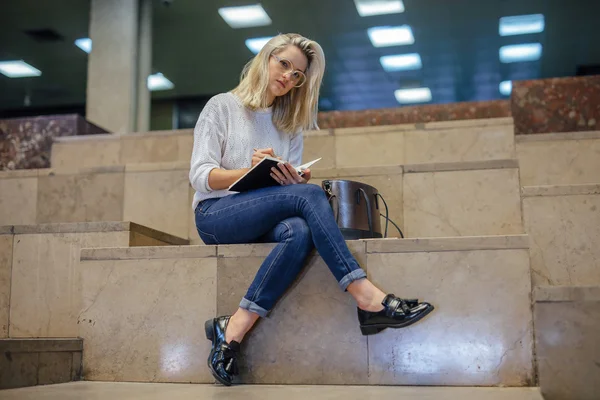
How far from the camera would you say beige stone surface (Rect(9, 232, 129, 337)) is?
3844 mm

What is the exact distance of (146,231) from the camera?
157 inches

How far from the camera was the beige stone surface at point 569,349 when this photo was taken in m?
2.62

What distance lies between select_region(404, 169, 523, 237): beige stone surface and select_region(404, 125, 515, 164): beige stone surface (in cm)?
70

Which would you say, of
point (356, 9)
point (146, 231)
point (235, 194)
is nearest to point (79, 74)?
point (356, 9)

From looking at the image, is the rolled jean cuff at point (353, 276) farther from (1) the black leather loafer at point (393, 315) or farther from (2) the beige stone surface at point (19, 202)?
(2) the beige stone surface at point (19, 202)

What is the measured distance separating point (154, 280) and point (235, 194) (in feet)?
1.85

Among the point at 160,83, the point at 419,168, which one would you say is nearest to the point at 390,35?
the point at 160,83

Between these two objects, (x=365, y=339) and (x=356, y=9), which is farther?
(x=356, y=9)

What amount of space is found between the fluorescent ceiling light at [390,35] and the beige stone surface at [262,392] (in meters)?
8.35

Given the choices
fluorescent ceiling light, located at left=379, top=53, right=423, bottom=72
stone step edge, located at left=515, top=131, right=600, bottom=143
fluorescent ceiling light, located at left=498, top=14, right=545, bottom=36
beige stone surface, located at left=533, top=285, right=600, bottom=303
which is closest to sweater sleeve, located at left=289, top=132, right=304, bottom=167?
beige stone surface, located at left=533, top=285, right=600, bottom=303

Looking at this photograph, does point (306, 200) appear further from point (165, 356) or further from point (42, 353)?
point (42, 353)

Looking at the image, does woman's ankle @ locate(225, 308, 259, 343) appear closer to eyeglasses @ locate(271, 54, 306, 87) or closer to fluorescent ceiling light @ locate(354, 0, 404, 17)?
eyeglasses @ locate(271, 54, 306, 87)

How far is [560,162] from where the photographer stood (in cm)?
459

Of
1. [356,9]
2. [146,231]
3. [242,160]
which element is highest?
[356,9]
